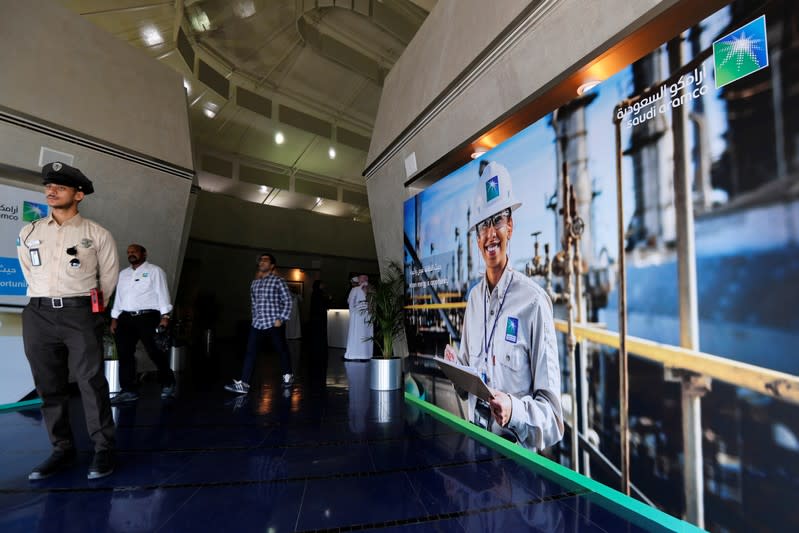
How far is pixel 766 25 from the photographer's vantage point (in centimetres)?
129

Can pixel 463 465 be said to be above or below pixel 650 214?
below

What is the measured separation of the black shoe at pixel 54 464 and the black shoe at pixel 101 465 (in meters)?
0.19

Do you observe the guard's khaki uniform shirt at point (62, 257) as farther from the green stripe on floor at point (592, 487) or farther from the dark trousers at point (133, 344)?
the green stripe on floor at point (592, 487)

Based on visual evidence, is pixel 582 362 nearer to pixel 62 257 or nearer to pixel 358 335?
pixel 62 257

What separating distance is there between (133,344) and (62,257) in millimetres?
2174

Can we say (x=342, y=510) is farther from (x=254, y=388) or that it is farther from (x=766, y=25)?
(x=254, y=388)

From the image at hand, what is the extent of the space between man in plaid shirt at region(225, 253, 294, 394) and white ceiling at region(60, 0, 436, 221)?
4.25m

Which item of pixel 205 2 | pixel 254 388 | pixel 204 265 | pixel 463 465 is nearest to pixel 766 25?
pixel 463 465

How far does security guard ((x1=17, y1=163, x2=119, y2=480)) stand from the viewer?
2150 mm

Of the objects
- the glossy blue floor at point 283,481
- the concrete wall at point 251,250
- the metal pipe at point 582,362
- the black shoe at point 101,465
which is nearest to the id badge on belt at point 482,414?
the glossy blue floor at point 283,481

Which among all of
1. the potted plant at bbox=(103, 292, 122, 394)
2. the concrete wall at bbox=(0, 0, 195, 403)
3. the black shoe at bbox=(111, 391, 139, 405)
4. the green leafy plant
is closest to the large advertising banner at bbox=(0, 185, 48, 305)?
the concrete wall at bbox=(0, 0, 195, 403)

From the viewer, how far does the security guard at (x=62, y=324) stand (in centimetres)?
215

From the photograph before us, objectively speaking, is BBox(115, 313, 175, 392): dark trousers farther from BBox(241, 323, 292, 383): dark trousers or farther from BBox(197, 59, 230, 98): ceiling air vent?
BBox(197, 59, 230, 98): ceiling air vent

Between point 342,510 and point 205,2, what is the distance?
7.46m
